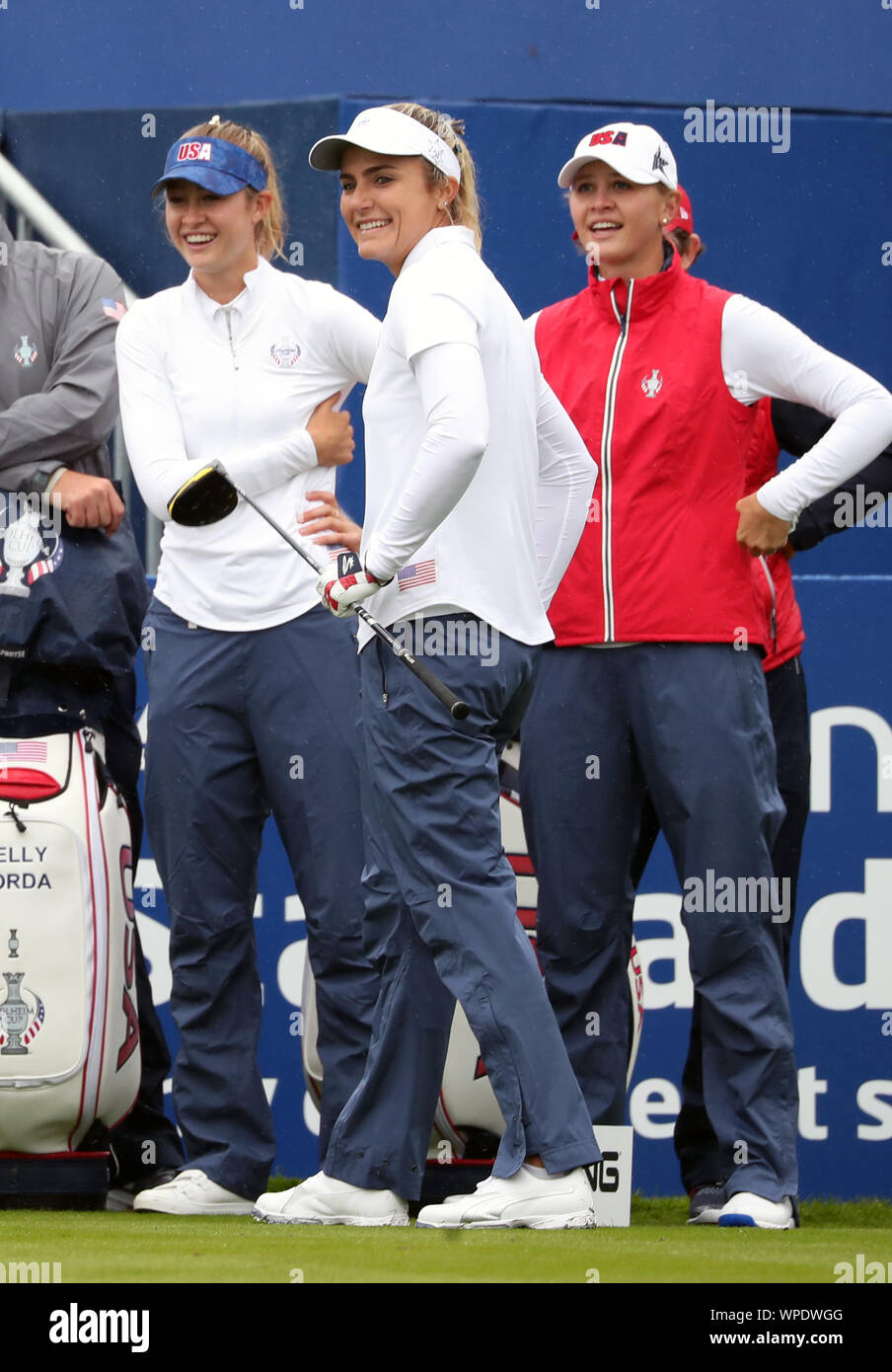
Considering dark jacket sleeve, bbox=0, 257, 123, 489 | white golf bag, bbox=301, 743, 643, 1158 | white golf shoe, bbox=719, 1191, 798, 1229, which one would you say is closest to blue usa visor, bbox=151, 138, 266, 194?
dark jacket sleeve, bbox=0, 257, 123, 489

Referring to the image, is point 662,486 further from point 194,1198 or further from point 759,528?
point 194,1198

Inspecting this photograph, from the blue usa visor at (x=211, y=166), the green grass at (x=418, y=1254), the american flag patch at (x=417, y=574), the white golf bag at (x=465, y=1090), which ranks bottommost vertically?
the green grass at (x=418, y=1254)

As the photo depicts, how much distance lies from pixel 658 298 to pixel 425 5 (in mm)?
1997

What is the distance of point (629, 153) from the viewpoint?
380 cm

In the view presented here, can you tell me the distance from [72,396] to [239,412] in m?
0.40

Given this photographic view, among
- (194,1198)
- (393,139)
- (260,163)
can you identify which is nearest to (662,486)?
(393,139)

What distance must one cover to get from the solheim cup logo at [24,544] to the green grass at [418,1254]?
114 centimetres

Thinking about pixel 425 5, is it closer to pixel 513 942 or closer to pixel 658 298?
pixel 658 298

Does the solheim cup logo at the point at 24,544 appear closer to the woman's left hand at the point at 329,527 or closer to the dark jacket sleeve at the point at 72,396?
the dark jacket sleeve at the point at 72,396

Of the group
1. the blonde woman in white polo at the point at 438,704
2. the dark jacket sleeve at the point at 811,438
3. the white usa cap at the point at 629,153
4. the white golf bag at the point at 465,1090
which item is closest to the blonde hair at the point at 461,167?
the blonde woman in white polo at the point at 438,704

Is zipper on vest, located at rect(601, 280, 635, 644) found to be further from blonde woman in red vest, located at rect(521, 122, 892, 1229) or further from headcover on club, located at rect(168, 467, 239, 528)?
headcover on club, located at rect(168, 467, 239, 528)

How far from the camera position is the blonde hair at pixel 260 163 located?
3910 millimetres

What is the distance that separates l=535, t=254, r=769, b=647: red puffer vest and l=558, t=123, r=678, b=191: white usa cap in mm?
176
